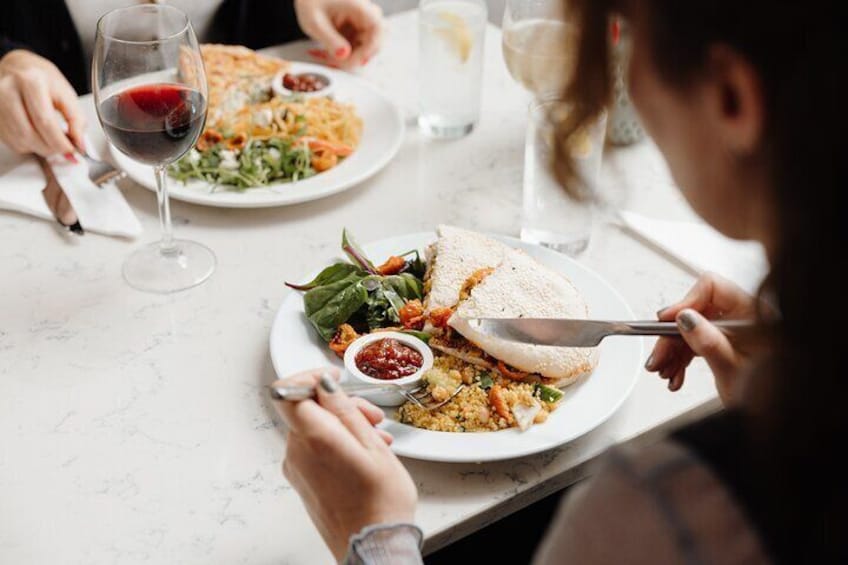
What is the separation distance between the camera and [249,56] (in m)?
2.09

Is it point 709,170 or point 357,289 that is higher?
point 709,170

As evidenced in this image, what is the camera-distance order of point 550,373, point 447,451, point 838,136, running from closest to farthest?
point 838,136 → point 447,451 → point 550,373

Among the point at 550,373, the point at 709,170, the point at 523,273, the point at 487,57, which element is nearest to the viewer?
the point at 709,170

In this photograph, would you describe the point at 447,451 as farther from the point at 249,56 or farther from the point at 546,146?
the point at 249,56

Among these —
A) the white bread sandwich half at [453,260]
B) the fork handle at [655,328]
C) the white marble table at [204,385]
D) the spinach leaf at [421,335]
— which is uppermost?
the fork handle at [655,328]

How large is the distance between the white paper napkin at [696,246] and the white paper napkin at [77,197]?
34.3 inches

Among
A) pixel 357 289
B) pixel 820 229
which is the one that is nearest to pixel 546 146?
pixel 357 289

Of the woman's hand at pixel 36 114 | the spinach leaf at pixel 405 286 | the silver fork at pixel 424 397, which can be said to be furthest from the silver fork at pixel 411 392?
the woman's hand at pixel 36 114

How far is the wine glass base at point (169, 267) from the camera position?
1.50 m

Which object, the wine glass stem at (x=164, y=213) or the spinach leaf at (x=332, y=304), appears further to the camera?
the wine glass stem at (x=164, y=213)

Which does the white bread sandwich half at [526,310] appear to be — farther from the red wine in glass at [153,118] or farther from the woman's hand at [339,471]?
the red wine in glass at [153,118]

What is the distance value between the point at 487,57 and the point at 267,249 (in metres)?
0.90

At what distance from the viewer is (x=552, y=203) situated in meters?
1.60

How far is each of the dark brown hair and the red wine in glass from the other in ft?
2.91
